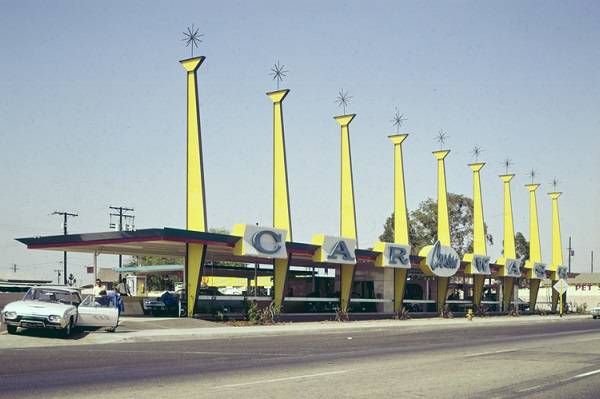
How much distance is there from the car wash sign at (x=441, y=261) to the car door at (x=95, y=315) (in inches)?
1166

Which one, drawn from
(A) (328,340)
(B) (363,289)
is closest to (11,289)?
(B) (363,289)

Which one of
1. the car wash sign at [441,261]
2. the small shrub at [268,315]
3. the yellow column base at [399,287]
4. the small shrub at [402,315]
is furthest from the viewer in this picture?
the car wash sign at [441,261]

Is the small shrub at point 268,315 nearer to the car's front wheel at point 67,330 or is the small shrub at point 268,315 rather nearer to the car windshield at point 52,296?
the car windshield at point 52,296

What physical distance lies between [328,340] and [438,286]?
→ 29705mm

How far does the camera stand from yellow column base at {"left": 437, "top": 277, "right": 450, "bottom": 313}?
5503cm

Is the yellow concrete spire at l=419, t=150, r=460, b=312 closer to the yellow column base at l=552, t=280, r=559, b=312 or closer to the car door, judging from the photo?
the yellow column base at l=552, t=280, r=559, b=312

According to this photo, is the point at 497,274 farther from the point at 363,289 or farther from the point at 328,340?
the point at 328,340

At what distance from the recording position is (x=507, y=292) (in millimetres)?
65750

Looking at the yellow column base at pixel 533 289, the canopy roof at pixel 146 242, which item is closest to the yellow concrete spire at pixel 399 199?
the canopy roof at pixel 146 242

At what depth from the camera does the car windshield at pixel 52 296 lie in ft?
76.5

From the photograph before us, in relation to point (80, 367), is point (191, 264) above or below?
above

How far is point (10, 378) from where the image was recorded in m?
13.3

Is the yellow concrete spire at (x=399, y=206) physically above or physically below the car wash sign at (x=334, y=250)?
above

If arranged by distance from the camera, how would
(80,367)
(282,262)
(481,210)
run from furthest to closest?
(481,210) < (282,262) < (80,367)
